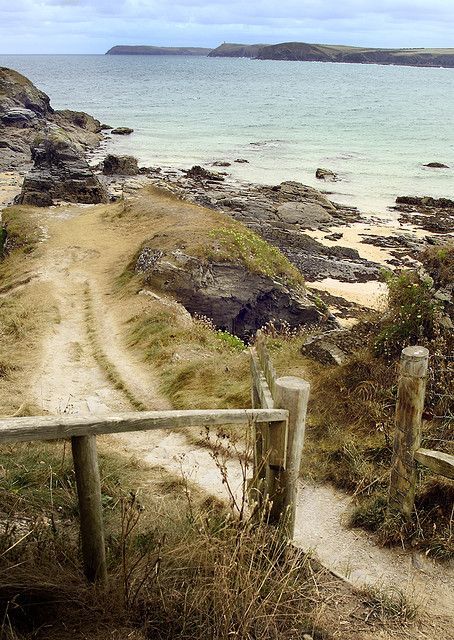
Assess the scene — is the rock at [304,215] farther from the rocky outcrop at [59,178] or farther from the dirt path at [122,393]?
the dirt path at [122,393]

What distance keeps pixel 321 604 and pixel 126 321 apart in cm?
1133

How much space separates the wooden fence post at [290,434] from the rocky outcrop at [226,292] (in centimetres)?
1239

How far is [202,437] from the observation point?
8531 millimetres

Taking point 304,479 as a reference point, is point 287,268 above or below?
below

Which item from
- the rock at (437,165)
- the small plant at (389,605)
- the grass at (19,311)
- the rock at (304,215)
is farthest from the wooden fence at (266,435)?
the rock at (437,165)

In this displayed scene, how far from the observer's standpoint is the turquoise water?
4978cm

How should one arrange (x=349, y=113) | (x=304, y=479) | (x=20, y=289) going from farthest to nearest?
(x=349, y=113) < (x=20, y=289) < (x=304, y=479)

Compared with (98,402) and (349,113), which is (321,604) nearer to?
(98,402)

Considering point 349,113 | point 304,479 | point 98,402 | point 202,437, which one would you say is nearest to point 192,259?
point 98,402

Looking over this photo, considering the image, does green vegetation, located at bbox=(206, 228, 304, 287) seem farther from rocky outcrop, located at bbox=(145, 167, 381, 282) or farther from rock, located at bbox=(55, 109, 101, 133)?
rock, located at bbox=(55, 109, 101, 133)

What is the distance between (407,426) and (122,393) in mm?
6515

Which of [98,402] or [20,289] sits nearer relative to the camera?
[98,402]

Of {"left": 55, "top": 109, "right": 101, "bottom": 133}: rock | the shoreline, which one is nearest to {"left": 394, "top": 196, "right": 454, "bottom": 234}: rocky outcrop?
the shoreline

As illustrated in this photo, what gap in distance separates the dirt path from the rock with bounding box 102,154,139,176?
748 inches
